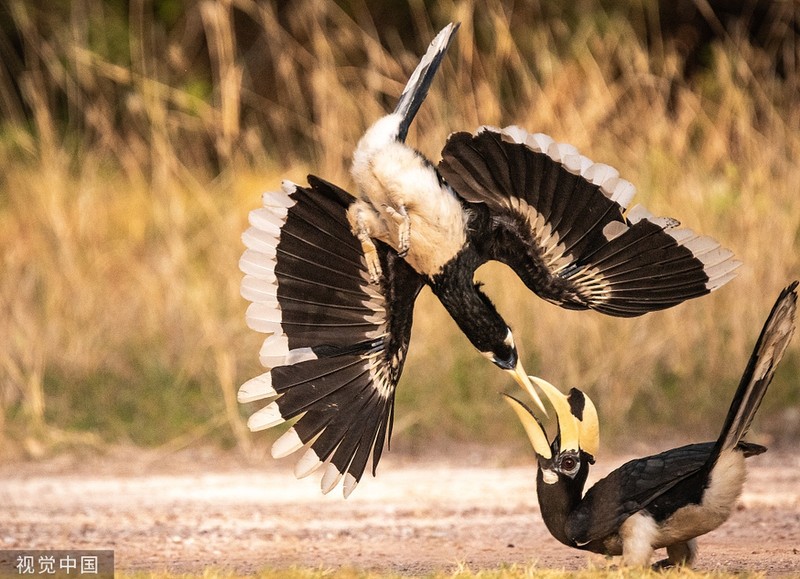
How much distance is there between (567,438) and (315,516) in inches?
58.0

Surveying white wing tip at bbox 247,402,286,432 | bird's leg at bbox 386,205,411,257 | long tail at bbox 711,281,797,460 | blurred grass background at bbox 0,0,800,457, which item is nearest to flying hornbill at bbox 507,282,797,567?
long tail at bbox 711,281,797,460

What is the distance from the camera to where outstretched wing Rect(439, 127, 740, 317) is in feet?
13.1

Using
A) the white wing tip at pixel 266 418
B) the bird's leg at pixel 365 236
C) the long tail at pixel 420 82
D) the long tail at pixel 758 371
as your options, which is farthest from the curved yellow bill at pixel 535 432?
the long tail at pixel 420 82

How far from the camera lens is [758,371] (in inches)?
143

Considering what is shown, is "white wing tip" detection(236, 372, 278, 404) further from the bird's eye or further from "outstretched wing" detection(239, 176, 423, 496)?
the bird's eye

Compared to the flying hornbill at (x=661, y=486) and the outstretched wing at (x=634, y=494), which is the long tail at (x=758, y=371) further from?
the outstretched wing at (x=634, y=494)

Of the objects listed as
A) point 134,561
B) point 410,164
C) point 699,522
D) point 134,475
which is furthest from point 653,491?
point 134,475

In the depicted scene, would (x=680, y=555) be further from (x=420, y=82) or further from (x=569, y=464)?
(x=420, y=82)

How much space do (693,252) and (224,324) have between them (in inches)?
134

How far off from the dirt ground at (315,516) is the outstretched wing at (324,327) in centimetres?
38

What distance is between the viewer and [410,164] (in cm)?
394

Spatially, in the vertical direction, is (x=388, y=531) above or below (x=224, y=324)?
below

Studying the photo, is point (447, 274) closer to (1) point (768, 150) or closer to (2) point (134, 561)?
(2) point (134, 561)

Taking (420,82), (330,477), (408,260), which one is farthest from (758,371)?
(420,82)
